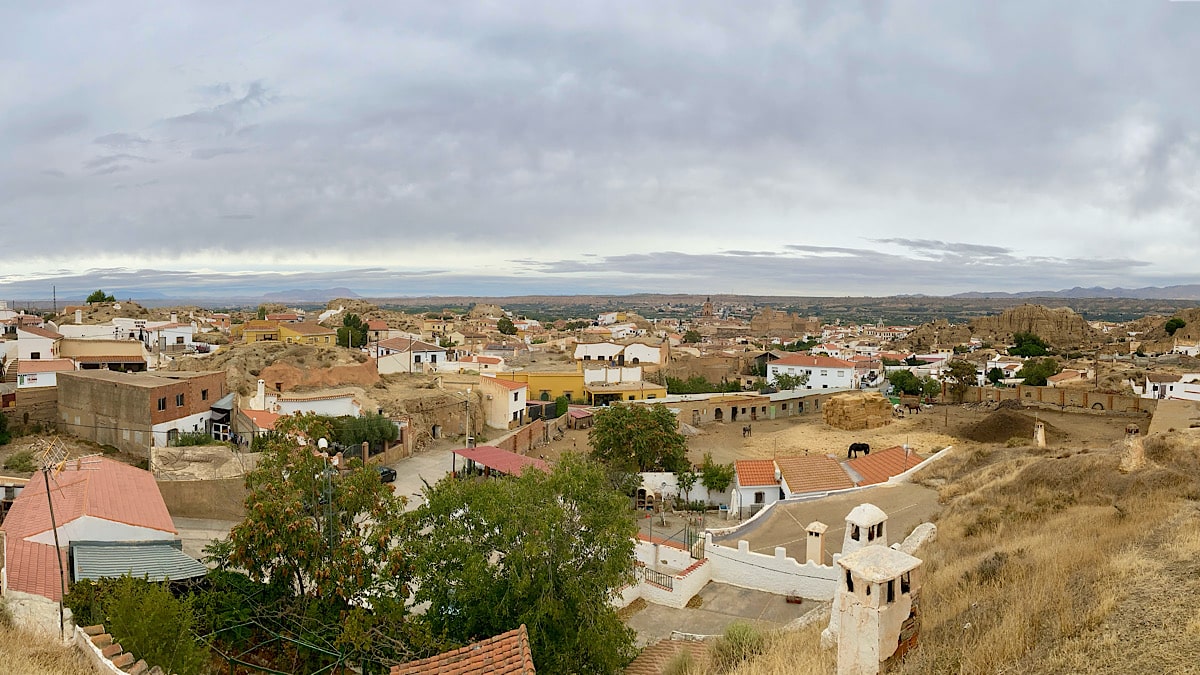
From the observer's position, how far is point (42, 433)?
25156 millimetres

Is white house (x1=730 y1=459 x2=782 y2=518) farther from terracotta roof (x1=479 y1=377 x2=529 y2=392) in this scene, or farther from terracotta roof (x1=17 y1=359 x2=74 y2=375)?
terracotta roof (x1=17 y1=359 x2=74 y2=375)

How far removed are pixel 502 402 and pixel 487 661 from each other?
99.5 ft

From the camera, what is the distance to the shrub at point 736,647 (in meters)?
8.73

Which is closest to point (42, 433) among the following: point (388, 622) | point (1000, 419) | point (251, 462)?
point (251, 462)

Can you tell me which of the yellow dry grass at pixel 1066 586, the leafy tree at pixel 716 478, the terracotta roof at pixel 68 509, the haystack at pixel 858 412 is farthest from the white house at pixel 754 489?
the haystack at pixel 858 412

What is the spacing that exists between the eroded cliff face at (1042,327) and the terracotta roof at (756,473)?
84446 millimetres

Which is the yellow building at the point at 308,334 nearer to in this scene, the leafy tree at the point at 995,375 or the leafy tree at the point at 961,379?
the leafy tree at the point at 961,379

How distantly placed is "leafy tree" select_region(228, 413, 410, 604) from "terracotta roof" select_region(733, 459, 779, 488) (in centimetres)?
1356

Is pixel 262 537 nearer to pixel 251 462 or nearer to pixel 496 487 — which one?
pixel 496 487

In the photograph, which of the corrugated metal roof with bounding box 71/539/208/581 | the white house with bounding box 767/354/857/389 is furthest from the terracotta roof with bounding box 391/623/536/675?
the white house with bounding box 767/354/857/389

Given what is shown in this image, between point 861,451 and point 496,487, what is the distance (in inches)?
890

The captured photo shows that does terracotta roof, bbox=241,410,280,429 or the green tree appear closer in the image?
the green tree

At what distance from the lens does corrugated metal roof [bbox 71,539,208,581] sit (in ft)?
41.0

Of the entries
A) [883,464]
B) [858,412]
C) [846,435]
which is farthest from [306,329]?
[883,464]
